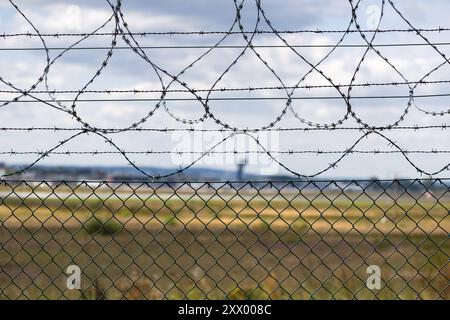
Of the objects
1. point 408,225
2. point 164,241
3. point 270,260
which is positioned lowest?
point 270,260

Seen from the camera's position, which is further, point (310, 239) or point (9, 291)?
point (310, 239)

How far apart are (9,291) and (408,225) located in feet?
84.1

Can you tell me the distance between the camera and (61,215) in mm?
37688
